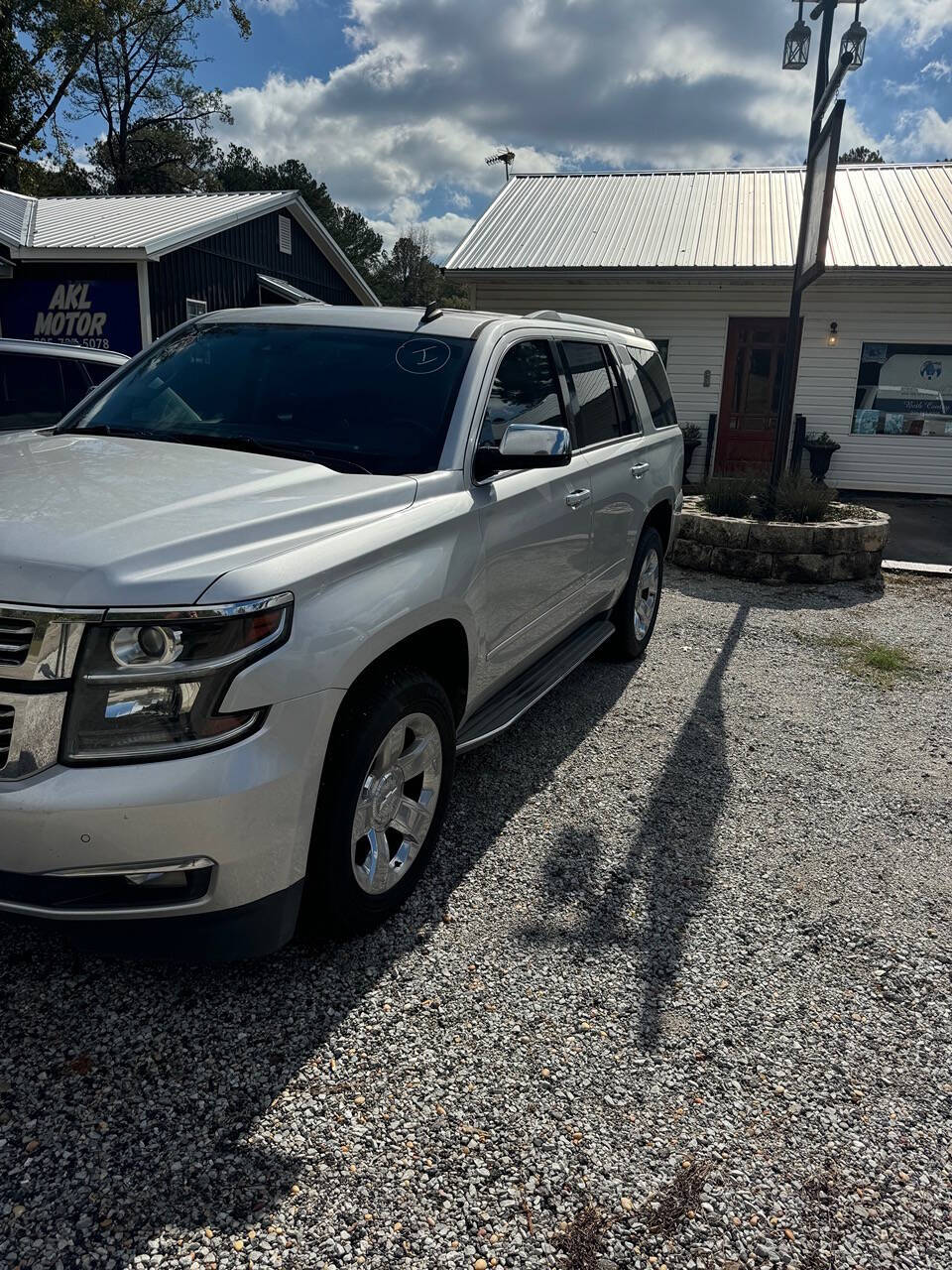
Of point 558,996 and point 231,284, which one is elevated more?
point 231,284

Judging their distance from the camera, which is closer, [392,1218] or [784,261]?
[392,1218]

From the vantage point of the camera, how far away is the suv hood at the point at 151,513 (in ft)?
7.00

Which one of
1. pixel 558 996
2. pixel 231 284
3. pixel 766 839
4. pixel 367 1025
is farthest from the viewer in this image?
pixel 231 284

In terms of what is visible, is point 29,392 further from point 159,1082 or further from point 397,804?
point 159,1082

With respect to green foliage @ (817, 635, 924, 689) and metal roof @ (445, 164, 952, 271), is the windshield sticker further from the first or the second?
metal roof @ (445, 164, 952, 271)

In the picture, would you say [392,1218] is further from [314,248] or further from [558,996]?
[314,248]

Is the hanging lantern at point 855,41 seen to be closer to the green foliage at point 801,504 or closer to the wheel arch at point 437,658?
the green foliage at point 801,504

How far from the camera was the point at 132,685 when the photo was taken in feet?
6.99

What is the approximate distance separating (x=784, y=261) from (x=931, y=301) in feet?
7.94

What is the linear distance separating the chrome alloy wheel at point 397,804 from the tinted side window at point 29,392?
4186 millimetres

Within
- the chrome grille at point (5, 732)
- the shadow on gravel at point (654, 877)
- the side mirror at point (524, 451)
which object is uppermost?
the side mirror at point (524, 451)

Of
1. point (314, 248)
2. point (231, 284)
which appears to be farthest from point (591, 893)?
point (314, 248)

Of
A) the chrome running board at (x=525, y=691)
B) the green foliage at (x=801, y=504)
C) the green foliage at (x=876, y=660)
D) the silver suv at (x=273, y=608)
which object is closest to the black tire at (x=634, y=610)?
the chrome running board at (x=525, y=691)

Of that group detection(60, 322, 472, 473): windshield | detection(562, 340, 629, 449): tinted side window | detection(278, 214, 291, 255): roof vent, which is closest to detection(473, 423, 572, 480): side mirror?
detection(60, 322, 472, 473): windshield
